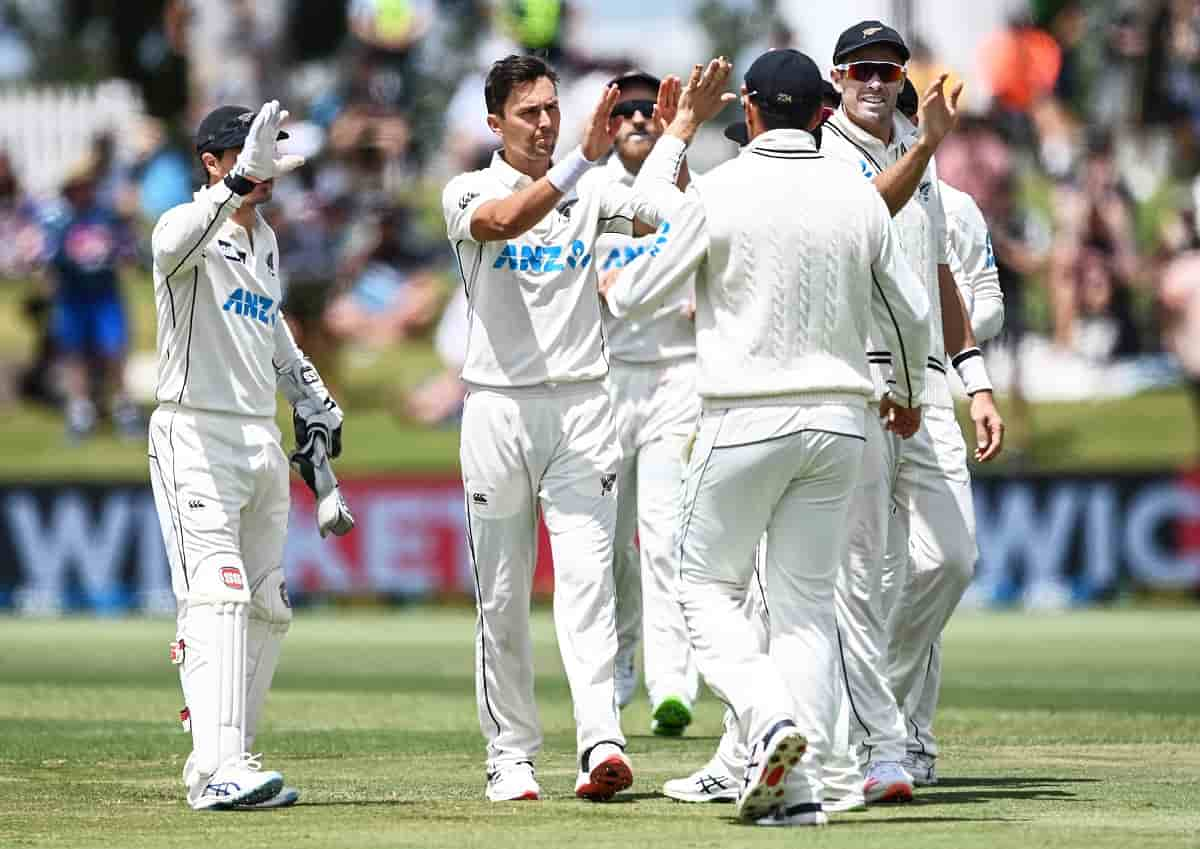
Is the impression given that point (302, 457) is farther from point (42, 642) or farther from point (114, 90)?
point (114, 90)

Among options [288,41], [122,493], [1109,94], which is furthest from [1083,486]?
[288,41]

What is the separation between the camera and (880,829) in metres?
7.15

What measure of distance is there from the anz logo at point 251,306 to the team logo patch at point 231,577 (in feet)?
2.96

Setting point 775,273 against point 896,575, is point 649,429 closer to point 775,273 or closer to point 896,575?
point 896,575

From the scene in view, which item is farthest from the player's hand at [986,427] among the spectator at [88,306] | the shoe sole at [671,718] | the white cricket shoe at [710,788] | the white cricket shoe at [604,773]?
the spectator at [88,306]

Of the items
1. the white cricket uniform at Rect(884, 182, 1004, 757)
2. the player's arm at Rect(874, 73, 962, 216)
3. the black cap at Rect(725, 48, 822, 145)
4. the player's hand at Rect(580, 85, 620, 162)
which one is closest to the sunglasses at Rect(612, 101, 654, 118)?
the white cricket uniform at Rect(884, 182, 1004, 757)

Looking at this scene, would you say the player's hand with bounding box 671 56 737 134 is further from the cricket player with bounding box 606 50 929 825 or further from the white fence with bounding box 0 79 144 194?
the white fence with bounding box 0 79 144 194

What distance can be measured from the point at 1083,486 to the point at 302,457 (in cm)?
1272

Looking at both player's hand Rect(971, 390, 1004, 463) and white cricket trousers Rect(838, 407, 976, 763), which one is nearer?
white cricket trousers Rect(838, 407, 976, 763)

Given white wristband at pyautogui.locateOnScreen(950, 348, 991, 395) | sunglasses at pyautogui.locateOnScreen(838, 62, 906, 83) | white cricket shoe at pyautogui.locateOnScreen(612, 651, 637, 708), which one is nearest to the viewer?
sunglasses at pyautogui.locateOnScreen(838, 62, 906, 83)

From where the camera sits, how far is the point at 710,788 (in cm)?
812

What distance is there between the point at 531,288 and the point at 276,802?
6.47 feet

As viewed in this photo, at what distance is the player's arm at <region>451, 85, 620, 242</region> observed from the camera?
757 cm

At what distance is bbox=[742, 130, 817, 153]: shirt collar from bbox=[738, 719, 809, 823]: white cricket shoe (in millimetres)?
1788
